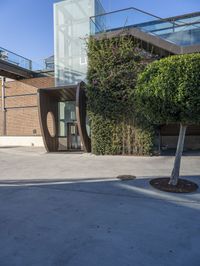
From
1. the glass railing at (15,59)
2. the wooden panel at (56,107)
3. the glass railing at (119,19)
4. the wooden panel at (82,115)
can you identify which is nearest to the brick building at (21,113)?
the glass railing at (15,59)

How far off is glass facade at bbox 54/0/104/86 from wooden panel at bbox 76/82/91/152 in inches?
134

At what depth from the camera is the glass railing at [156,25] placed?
432 inches

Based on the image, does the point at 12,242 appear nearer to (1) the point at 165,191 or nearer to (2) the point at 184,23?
(1) the point at 165,191

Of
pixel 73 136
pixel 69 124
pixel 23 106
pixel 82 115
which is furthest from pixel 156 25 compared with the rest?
pixel 23 106

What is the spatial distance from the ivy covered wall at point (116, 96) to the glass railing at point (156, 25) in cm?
79

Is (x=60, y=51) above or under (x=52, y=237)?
above

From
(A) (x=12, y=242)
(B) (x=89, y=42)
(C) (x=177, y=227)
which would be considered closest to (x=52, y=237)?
(A) (x=12, y=242)

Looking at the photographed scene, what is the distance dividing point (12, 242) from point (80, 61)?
14.3m

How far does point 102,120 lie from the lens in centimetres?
1214

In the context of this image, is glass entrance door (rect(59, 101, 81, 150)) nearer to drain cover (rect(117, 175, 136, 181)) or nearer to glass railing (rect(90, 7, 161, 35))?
glass railing (rect(90, 7, 161, 35))

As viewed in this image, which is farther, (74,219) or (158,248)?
(74,219)

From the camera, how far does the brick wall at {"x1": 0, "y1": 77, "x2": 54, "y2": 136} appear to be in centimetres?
1972

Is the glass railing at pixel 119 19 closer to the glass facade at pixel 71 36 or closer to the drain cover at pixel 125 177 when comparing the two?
the glass facade at pixel 71 36

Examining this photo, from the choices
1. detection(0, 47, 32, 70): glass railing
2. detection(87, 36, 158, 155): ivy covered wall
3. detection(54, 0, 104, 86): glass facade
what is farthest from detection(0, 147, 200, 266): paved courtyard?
detection(0, 47, 32, 70): glass railing
